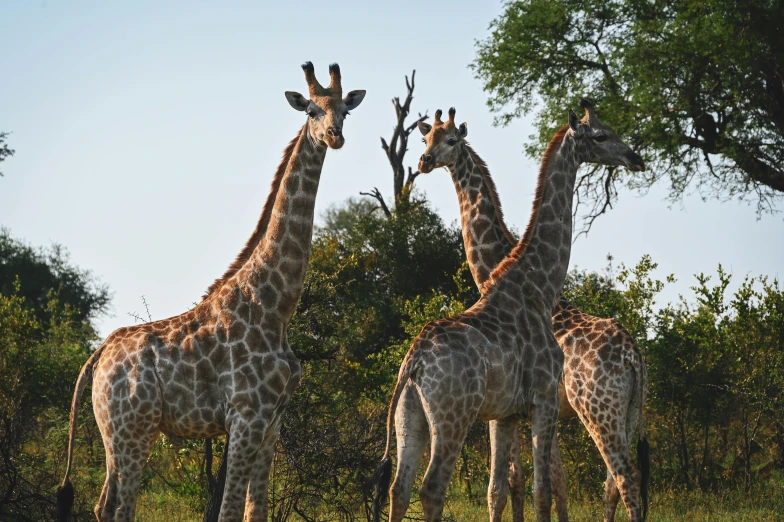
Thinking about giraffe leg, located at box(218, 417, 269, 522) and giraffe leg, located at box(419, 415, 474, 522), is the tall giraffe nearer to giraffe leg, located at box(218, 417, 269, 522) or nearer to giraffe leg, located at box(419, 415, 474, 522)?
giraffe leg, located at box(419, 415, 474, 522)

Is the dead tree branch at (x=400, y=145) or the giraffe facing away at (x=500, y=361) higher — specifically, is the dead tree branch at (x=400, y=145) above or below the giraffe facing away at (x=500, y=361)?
above

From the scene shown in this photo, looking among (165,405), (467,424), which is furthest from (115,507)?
(467,424)

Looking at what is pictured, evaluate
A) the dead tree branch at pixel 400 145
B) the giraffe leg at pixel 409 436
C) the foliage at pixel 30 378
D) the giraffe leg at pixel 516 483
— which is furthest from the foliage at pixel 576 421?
the dead tree branch at pixel 400 145

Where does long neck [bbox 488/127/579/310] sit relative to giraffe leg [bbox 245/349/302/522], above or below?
above

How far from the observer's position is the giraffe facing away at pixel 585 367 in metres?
9.72

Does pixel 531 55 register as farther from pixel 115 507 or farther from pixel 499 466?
pixel 115 507

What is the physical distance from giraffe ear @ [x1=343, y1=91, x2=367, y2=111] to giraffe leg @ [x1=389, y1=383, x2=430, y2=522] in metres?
2.46

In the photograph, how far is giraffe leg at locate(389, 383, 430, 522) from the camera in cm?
731

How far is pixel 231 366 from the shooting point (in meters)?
7.47

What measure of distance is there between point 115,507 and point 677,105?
52.8 ft

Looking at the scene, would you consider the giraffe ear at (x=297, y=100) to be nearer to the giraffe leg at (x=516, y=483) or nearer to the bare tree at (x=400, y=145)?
the giraffe leg at (x=516, y=483)

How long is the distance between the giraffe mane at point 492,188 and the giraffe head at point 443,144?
0.62 feet

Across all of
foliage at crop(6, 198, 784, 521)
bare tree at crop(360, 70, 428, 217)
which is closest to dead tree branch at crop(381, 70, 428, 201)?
bare tree at crop(360, 70, 428, 217)

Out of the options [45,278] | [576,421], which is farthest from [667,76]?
[45,278]
